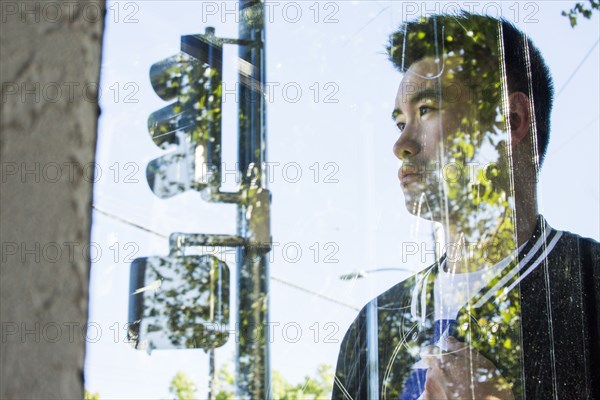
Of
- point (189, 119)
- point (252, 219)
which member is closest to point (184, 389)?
point (252, 219)

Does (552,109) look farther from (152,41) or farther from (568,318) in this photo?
(152,41)

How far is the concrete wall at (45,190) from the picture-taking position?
2.65ft

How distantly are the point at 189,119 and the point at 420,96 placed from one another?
0.54 m

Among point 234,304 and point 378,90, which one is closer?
point 234,304

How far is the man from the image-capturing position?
6.26 ft

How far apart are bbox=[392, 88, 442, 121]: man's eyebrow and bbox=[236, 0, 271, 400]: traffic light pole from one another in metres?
0.31

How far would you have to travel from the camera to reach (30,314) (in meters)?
0.81

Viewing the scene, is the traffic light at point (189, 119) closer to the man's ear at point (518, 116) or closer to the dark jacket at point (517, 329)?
the dark jacket at point (517, 329)

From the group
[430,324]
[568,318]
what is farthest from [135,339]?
[568,318]

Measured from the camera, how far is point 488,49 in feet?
6.98

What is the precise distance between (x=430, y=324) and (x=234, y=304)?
0.44 meters

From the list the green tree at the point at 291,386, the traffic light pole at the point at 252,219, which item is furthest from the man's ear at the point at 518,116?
the green tree at the point at 291,386

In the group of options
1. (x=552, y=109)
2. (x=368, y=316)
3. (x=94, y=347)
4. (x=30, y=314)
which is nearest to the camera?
(x=30, y=314)

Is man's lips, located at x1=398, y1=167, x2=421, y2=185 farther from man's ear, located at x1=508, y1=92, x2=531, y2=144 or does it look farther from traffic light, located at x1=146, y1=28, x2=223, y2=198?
traffic light, located at x1=146, y1=28, x2=223, y2=198
